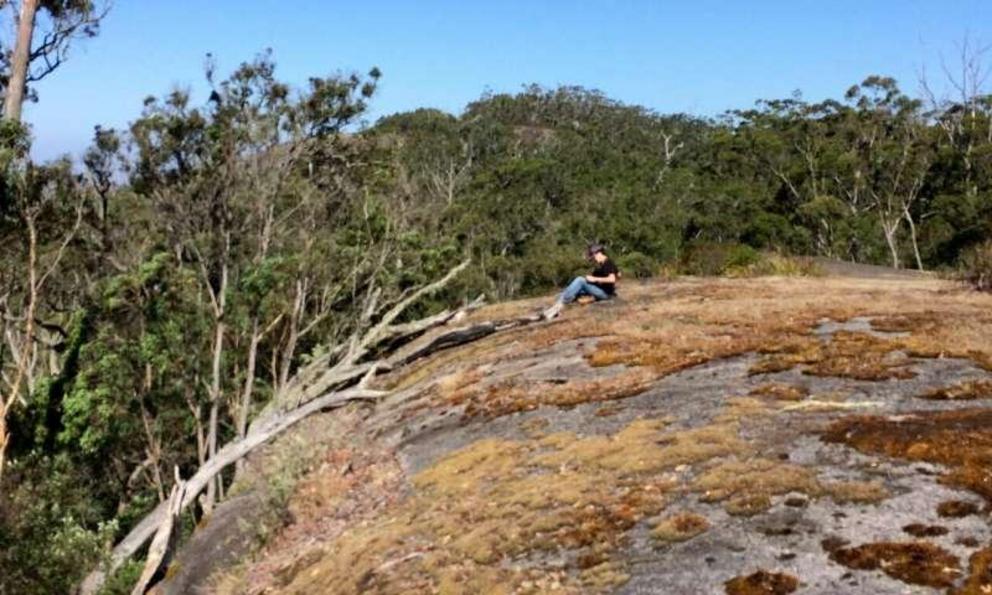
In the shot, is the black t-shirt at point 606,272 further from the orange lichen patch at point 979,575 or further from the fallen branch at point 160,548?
the orange lichen patch at point 979,575

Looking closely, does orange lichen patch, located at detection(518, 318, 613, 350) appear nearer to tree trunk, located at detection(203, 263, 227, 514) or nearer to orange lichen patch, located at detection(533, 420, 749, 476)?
orange lichen patch, located at detection(533, 420, 749, 476)

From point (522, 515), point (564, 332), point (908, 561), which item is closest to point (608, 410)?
point (522, 515)

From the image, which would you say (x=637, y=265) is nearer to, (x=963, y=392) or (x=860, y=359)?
(x=860, y=359)

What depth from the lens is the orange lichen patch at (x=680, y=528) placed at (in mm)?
7406

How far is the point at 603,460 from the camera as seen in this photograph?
9867 millimetres

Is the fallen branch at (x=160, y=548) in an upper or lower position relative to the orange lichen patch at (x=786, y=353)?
lower

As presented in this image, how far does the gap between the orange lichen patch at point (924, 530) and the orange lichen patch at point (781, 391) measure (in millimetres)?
3895

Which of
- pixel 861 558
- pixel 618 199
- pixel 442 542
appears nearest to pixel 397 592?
pixel 442 542

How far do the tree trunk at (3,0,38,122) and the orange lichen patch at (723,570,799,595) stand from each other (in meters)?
20.0

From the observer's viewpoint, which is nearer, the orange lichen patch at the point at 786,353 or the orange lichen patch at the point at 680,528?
the orange lichen patch at the point at 680,528

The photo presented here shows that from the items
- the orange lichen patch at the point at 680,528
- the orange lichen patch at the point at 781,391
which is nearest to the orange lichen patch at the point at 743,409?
the orange lichen patch at the point at 781,391

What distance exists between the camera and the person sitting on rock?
21.5 meters

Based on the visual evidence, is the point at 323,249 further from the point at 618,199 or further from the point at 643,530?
the point at 618,199

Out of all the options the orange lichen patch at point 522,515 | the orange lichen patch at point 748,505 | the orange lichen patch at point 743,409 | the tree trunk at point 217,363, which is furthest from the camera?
the tree trunk at point 217,363
